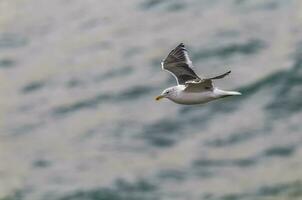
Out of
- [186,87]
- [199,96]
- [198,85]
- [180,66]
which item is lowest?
[199,96]

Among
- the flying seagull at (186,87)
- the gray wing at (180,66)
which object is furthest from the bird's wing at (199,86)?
the gray wing at (180,66)

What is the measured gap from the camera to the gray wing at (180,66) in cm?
2573

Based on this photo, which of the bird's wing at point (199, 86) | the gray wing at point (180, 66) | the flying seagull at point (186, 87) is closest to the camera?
the bird's wing at point (199, 86)

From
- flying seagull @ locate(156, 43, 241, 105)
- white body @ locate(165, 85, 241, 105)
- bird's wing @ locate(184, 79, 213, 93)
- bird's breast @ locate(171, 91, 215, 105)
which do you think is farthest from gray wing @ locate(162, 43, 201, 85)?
bird's wing @ locate(184, 79, 213, 93)

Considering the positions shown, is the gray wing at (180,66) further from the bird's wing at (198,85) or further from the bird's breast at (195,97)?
the bird's wing at (198,85)

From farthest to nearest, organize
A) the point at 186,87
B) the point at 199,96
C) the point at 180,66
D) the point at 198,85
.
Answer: the point at 180,66, the point at 186,87, the point at 199,96, the point at 198,85

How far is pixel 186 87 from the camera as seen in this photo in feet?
76.7

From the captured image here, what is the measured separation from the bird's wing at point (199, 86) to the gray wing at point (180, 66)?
2.09m

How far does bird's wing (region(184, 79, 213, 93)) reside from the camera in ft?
74.3

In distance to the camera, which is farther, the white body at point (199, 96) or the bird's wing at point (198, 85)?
the white body at point (199, 96)

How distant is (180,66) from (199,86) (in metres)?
3.21

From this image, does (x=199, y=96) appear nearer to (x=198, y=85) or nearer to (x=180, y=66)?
(x=198, y=85)

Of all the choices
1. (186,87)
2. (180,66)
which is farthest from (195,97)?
(180,66)

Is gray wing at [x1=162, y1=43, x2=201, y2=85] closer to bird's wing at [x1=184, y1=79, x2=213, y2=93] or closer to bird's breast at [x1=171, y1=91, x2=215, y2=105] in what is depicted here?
bird's breast at [x1=171, y1=91, x2=215, y2=105]
